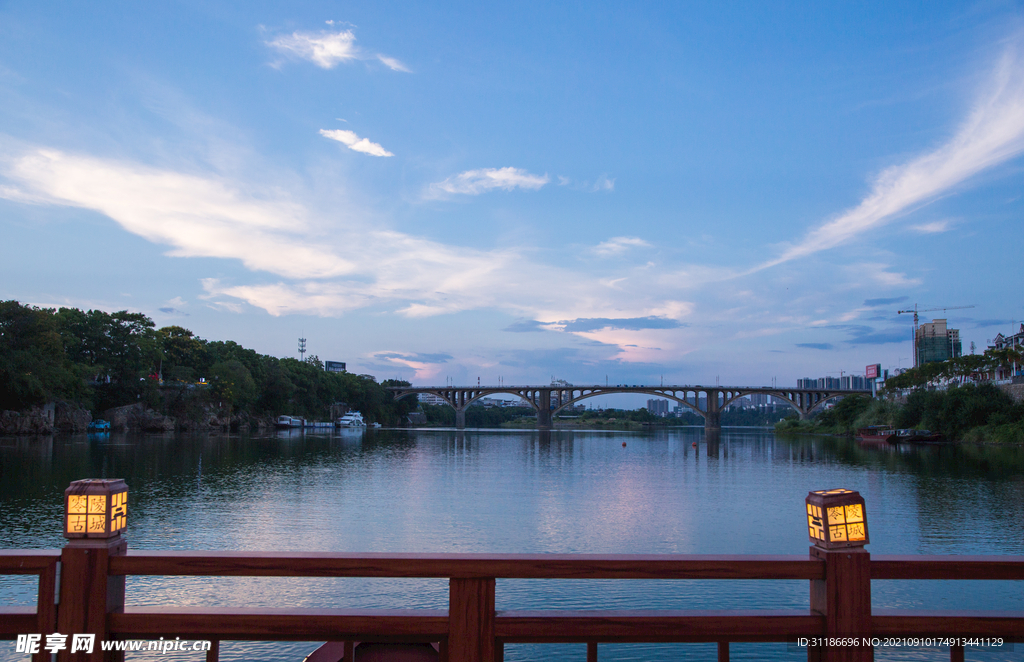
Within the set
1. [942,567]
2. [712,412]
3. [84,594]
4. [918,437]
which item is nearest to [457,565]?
[84,594]

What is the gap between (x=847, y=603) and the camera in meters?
3.05

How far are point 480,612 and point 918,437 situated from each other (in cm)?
6392

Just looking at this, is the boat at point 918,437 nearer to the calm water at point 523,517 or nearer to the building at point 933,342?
the calm water at point 523,517

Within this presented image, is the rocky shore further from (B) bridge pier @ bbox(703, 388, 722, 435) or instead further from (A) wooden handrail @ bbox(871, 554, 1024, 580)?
(B) bridge pier @ bbox(703, 388, 722, 435)

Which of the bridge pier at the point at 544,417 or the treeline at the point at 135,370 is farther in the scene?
the bridge pier at the point at 544,417

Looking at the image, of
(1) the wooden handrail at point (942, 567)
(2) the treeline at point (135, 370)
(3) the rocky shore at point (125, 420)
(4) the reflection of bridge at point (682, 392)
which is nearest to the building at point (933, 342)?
(4) the reflection of bridge at point (682, 392)

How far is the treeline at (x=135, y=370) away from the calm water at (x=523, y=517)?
1510cm

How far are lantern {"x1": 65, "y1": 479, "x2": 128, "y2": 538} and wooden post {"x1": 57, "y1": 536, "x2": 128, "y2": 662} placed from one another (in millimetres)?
53

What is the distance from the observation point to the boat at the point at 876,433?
61.0 meters

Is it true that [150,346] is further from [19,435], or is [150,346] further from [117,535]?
[117,535]

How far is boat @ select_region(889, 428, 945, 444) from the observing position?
2215 inches

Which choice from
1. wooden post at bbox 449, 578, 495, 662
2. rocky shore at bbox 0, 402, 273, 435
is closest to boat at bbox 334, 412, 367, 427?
rocky shore at bbox 0, 402, 273, 435

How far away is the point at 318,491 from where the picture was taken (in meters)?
22.1

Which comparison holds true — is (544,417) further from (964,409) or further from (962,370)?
(964,409)
